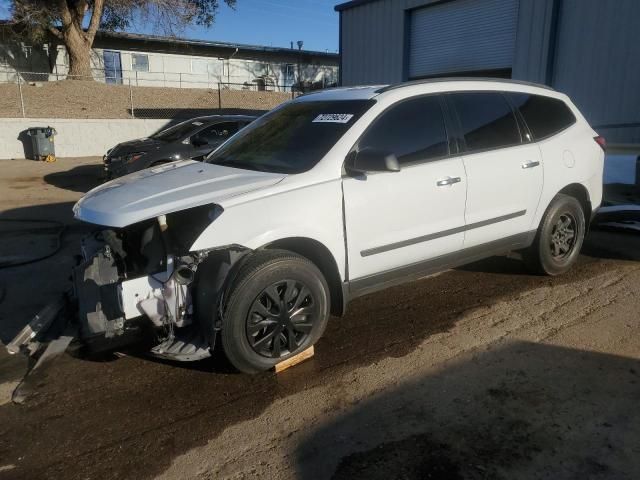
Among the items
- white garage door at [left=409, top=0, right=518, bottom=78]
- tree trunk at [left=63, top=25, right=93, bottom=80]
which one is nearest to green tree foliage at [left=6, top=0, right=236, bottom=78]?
tree trunk at [left=63, top=25, right=93, bottom=80]

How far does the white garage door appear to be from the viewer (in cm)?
1410

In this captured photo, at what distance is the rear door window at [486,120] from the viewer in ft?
14.0

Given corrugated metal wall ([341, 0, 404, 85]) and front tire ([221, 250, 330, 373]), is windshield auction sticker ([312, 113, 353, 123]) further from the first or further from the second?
corrugated metal wall ([341, 0, 404, 85])

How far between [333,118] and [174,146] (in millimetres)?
7084

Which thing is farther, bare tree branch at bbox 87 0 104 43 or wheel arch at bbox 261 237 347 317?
bare tree branch at bbox 87 0 104 43

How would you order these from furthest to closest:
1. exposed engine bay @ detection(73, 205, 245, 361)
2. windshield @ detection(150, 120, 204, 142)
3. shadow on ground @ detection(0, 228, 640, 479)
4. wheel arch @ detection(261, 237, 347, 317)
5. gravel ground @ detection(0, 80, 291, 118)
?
gravel ground @ detection(0, 80, 291, 118), windshield @ detection(150, 120, 204, 142), wheel arch @ detection(261, 237, 347, 317), exposed engine bay @ detection(73, 205, 245, 361), shadow on ground @ detection(0, 228, 640, 479)

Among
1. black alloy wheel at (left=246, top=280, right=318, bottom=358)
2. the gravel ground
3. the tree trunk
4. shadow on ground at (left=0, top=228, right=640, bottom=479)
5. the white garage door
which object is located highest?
the tree trunk

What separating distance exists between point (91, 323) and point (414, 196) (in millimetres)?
2312

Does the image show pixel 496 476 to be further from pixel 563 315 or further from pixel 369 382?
pixel 563 315

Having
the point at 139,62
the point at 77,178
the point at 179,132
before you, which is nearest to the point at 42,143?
the point at 77,178

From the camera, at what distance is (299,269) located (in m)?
3.34

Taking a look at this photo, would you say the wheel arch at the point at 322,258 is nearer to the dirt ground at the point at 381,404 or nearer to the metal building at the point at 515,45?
the dirt ground at the point at 381,404

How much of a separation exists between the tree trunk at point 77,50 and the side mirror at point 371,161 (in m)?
26.1

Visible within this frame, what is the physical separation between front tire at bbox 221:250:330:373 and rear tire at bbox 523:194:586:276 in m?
2.46
